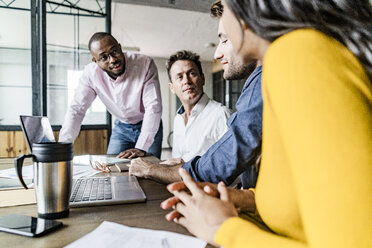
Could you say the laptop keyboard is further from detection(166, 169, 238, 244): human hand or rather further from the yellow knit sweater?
the yellow knit sweater

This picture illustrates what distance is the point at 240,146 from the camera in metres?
1.03

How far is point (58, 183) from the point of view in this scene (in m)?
0.74

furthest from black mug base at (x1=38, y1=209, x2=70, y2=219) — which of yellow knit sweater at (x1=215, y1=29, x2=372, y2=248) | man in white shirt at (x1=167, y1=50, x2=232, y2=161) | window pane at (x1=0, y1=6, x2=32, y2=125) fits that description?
window pane at (x1=0, y1=6, x2=32, y2=125)

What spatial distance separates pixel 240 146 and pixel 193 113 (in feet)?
3.75

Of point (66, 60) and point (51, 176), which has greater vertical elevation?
point (66, 60)

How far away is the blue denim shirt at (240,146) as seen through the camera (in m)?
1.01

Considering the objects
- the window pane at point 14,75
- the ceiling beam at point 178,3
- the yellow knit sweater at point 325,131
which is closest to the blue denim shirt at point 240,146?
the yellow knit sweater at point 325,131

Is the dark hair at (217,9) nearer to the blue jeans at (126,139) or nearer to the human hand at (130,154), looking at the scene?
the human hand at (130,154)

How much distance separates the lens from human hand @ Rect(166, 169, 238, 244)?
1.84 ft

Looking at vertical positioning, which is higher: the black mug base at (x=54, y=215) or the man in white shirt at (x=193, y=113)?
the man in white shirt at (x=193, y=113)

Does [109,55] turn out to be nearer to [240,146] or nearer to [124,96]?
[124,96]

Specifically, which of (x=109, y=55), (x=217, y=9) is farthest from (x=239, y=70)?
(x=109, y=55)

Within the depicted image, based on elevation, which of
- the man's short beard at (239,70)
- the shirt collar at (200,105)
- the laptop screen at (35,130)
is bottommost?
the laptop screen at (35,130)

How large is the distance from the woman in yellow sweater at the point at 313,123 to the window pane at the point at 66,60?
143 inches
